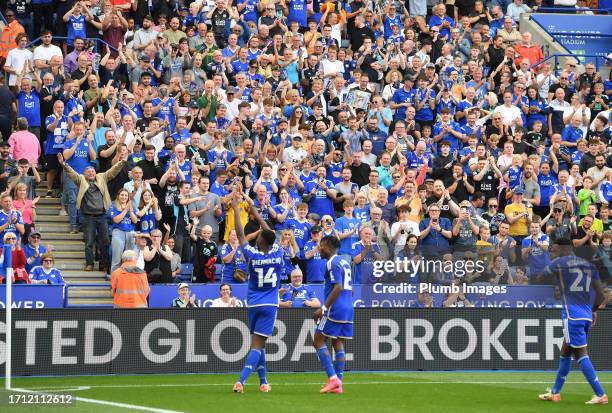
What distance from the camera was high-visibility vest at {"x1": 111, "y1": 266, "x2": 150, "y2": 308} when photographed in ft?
69.6

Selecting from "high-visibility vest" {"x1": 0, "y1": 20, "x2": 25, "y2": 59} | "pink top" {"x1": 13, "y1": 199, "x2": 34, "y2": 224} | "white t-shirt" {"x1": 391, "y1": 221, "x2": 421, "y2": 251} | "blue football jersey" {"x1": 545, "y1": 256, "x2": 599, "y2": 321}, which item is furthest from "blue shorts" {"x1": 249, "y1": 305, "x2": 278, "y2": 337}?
"high-visibility vest" {"x1": 0, "y1": 20, "x2": 25, "y2": 59}


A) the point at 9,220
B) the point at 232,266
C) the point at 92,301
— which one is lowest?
the point at 92,301

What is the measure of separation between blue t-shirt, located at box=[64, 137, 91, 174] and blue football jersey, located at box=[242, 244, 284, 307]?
344 inches

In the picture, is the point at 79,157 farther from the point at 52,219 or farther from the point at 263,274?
the point at 263,274

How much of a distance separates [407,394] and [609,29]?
21.6 m

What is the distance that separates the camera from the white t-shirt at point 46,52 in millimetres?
26359

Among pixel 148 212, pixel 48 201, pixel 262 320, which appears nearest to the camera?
pixel 262 320

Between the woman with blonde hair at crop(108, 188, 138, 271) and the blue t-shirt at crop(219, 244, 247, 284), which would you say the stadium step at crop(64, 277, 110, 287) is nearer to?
the woman with blonde hair at crop(108, 188, 138, 271)

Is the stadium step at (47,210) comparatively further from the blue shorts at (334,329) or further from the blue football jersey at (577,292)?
the blue football jersey at (577,292)

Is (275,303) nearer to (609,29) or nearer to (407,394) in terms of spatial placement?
(407,394)

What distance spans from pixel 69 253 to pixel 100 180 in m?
1.68

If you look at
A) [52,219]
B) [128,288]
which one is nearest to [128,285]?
[128,288]

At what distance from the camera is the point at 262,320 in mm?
16484

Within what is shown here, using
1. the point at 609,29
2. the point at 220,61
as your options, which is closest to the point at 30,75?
the point at 220,61
